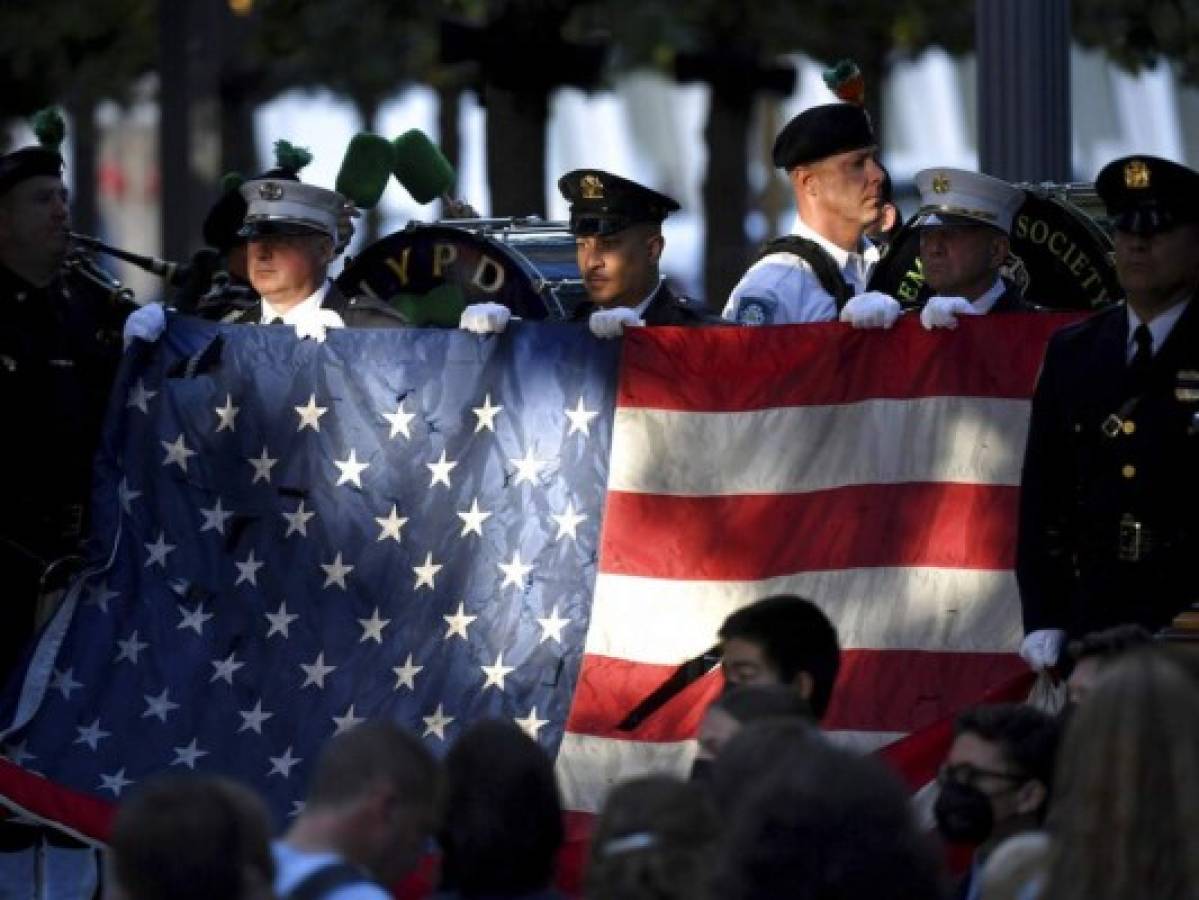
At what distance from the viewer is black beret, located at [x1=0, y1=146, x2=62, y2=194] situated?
11047 millimetres

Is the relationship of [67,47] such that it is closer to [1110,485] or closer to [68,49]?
[68,49]

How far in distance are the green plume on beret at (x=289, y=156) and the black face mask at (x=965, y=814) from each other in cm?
511

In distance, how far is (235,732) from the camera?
10484 mm

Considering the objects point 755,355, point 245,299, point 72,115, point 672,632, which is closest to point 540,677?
point 672,632

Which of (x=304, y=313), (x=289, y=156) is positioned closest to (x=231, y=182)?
(x=289, y=156)

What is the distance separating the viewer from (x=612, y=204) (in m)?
10.8

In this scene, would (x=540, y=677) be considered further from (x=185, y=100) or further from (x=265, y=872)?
(x=185, y=100)

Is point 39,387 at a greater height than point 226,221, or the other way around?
point 226,221

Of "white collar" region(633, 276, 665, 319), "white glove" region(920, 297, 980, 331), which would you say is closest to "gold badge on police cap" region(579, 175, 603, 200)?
"white collar" region(633, 276, 665, 319)

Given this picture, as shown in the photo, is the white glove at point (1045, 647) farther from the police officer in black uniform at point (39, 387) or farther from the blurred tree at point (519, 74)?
the blurred tree at point (519, 74)

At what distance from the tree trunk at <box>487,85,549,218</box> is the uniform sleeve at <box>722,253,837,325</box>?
258 inches

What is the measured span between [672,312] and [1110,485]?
2327 millimetres

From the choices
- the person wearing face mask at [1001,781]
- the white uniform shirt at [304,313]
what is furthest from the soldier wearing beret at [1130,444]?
the white uniform shirt at [304,313]

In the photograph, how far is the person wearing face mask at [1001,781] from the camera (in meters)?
7.29
